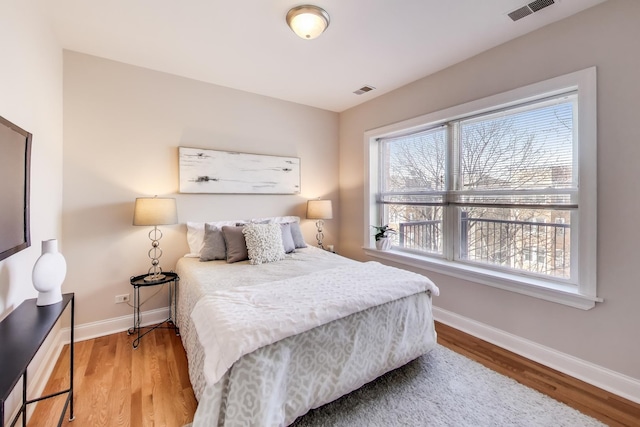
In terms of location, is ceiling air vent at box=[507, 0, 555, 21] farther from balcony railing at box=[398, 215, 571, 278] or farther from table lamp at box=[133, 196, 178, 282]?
table lamp at box=[133, 196, 178, 282]

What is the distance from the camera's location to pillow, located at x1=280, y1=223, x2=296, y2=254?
309 centimetres

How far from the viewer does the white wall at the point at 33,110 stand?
1.46 meters

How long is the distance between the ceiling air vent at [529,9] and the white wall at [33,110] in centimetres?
312

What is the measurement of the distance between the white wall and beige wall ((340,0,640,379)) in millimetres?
3353

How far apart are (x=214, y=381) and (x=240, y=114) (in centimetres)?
294

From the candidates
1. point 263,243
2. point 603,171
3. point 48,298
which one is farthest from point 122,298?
point 603,171

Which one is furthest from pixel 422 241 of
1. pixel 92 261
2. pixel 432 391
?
pixel 92 261

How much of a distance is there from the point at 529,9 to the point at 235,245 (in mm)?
3034

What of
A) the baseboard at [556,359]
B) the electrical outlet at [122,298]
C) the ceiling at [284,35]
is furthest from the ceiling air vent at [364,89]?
the electrical outlet at [122,298]

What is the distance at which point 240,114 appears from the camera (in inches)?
134

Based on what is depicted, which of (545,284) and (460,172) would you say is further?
(460,172)

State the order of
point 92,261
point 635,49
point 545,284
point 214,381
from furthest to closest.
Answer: point 92,261, point 545,284, point 635,49, point 214,381

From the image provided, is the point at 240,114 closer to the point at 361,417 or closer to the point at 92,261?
the point at 92,261

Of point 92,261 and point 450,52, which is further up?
point 450,52
